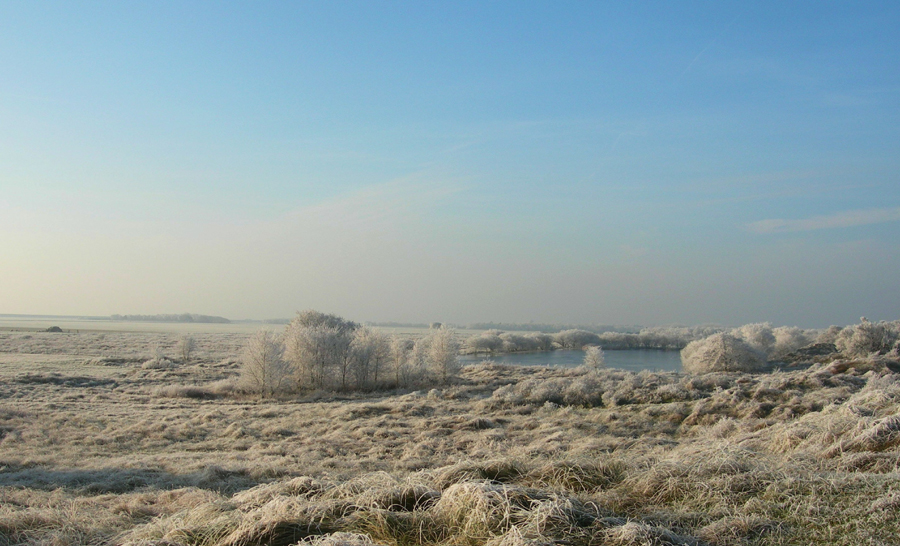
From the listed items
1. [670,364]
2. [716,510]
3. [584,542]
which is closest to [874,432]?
[716,510]

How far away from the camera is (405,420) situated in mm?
22938

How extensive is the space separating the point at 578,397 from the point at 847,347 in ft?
116

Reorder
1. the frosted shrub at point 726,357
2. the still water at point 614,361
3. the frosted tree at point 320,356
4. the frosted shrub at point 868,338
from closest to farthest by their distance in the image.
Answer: the frosted tree at point 320,356, the frosted shrub at point 868,338, the frosted shrub at point 726,357, the still water at point 614,361

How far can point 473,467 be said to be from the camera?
6207mm

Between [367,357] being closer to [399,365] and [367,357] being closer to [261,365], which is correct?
[399,365]

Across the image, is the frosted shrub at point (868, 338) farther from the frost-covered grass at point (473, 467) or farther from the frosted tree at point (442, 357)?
the frosted tree at point (442, 357)

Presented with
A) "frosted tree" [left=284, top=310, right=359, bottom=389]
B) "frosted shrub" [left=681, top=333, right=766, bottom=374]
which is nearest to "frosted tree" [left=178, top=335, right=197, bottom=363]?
"frosted tree" [left=284, top=310, right=359, bottom=389]

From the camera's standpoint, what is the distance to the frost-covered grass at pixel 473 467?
15.1ft

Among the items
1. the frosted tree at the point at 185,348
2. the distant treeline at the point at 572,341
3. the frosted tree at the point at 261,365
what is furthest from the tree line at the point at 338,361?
the distant treeline at the point at 572,341

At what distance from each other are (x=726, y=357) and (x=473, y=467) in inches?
1969

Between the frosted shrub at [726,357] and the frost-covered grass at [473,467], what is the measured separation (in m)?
17.4

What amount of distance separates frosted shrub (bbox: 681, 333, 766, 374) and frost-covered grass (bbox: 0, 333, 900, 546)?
1739 cm

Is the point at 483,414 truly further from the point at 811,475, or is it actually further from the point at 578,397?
the point at 811,475

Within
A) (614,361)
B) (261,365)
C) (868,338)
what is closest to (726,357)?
(868,338)
